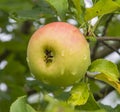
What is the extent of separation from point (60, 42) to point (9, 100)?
1133 millimetres

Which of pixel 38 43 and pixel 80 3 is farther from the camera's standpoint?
pixel 80 3

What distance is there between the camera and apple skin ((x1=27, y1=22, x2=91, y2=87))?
107 cm

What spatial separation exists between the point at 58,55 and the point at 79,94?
151mm

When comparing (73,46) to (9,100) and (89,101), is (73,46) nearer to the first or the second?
(89,101)

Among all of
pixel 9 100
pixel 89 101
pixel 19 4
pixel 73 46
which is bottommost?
pixel 9 100

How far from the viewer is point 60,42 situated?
1082mm

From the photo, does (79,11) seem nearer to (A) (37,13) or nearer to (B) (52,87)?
(A) (37,13)

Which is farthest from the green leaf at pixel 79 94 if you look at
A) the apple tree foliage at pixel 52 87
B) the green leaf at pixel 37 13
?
the green leaf at pixel 37 13

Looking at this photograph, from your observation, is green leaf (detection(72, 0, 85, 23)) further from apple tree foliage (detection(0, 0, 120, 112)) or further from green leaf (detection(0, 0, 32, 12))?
green leaf (detection(0, 0, 32, 12))

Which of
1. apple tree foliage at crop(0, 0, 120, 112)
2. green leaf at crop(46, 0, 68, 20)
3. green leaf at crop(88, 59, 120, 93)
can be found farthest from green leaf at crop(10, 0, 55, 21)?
green leaf at crop(88, 59, 120, 93)

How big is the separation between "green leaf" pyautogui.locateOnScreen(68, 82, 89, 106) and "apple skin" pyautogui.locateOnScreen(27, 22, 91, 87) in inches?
2.4

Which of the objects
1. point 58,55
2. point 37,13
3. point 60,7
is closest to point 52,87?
point 37,13

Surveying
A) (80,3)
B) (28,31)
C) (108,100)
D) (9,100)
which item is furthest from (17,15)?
(28,31)

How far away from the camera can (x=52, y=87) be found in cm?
178
